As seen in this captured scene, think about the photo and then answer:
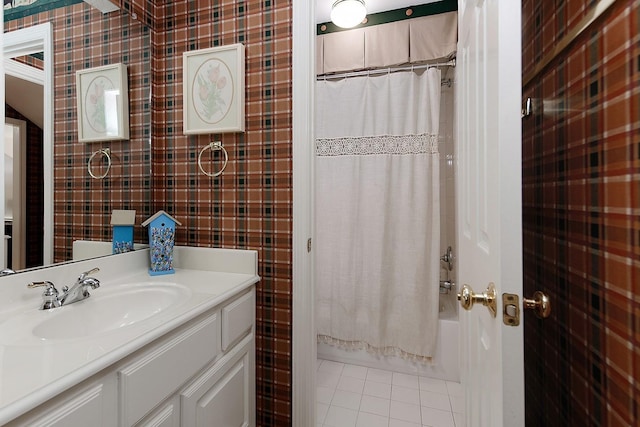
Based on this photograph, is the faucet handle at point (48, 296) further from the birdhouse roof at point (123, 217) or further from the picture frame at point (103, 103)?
the picture frame at point (103, 103)

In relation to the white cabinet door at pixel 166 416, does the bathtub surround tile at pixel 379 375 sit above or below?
below

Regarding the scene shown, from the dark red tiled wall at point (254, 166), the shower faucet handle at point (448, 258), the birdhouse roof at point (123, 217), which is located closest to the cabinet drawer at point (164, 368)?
the dark red tiled wall at point (254, 166)

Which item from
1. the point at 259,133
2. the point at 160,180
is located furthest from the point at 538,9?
the point at 160,180

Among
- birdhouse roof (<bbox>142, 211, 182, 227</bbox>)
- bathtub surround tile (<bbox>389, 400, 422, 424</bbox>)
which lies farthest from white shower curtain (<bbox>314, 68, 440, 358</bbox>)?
birdhouse roof (<bbox>142, 211, 182, 227</bbox>)

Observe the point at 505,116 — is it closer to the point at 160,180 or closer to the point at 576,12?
the point at 576,12

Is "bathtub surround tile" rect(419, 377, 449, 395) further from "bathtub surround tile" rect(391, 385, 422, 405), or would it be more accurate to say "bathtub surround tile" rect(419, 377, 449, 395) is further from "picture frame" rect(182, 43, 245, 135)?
"picture frame" rect(182, 43, 245, 135)

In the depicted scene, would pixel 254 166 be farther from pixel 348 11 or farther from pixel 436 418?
pixel 436 418

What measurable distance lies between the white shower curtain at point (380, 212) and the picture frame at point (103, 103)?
4.18 feet

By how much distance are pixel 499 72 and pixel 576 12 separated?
34cm

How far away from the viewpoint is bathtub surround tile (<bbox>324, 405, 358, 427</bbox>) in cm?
164

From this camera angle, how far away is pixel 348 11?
6.09 ft

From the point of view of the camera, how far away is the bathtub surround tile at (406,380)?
6.58ft

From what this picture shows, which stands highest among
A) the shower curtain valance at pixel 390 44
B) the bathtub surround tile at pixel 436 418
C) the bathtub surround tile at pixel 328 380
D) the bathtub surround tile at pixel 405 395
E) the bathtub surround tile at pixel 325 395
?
the shower curtain valance at pixel 390 44

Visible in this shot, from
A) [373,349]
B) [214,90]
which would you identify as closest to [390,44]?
[214,90]
